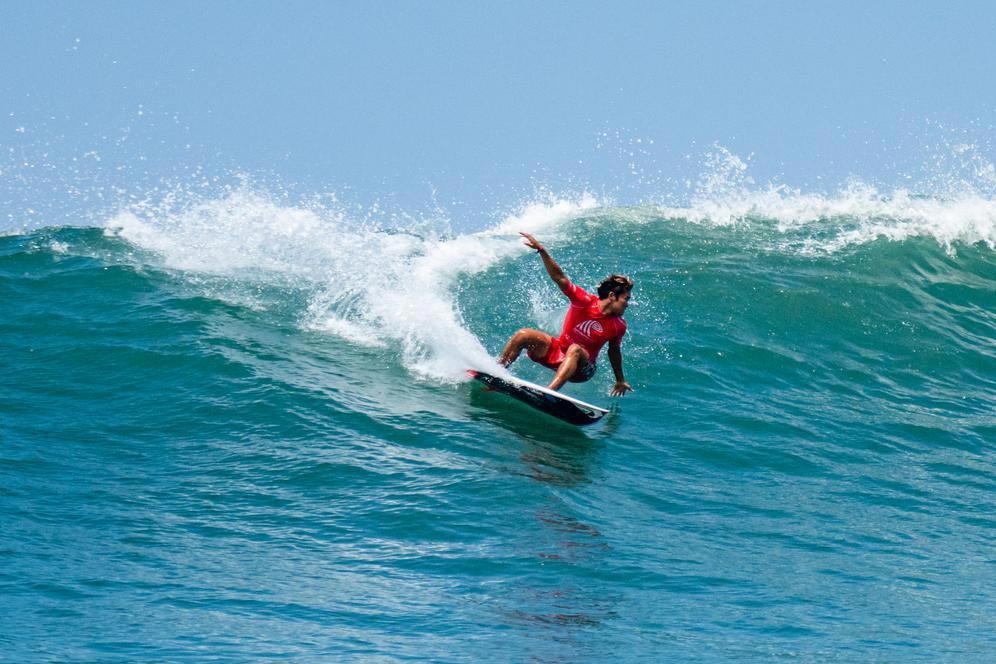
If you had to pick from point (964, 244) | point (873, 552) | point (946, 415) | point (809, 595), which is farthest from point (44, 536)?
point (964, 244)

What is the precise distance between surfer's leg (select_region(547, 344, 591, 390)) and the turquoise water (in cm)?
47

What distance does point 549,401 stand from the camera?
1220 cm

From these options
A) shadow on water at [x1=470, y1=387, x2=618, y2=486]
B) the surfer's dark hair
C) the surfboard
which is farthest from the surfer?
shadow on water at [x1=470, y1=387, x2=618, y2=486]

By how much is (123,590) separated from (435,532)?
2500mm

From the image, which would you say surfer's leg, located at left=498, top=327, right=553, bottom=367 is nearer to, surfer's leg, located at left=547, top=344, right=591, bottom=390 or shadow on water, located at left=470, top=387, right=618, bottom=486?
surfer's leg, located at left=547, top=344, right=591, bottom=390

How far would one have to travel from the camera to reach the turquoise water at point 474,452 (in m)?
7.88

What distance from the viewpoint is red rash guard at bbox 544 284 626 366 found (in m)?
12.4

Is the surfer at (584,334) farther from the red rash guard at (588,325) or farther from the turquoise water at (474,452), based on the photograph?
the turquoise water at (474,452)

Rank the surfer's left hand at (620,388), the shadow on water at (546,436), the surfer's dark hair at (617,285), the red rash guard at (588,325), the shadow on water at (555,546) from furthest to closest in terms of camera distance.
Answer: the surfer's left hand at (620,388), the red rash guard at (588,325), the surfer's dark hair at (617,285), the shadow on water at (546,436), the shadow on water at (555,546)

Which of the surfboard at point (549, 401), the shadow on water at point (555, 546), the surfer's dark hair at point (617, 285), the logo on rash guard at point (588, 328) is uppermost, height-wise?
the surfer's dark hair at point (617, 285)

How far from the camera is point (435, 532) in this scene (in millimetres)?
9492

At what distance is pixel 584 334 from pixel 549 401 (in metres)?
0.84

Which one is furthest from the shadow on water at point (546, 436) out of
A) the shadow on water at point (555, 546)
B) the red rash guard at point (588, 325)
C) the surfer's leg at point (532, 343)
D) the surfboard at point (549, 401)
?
the red rash guard at point (588, 325)

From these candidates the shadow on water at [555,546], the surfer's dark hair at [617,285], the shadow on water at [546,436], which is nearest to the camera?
the shadow on water at [555,546]
